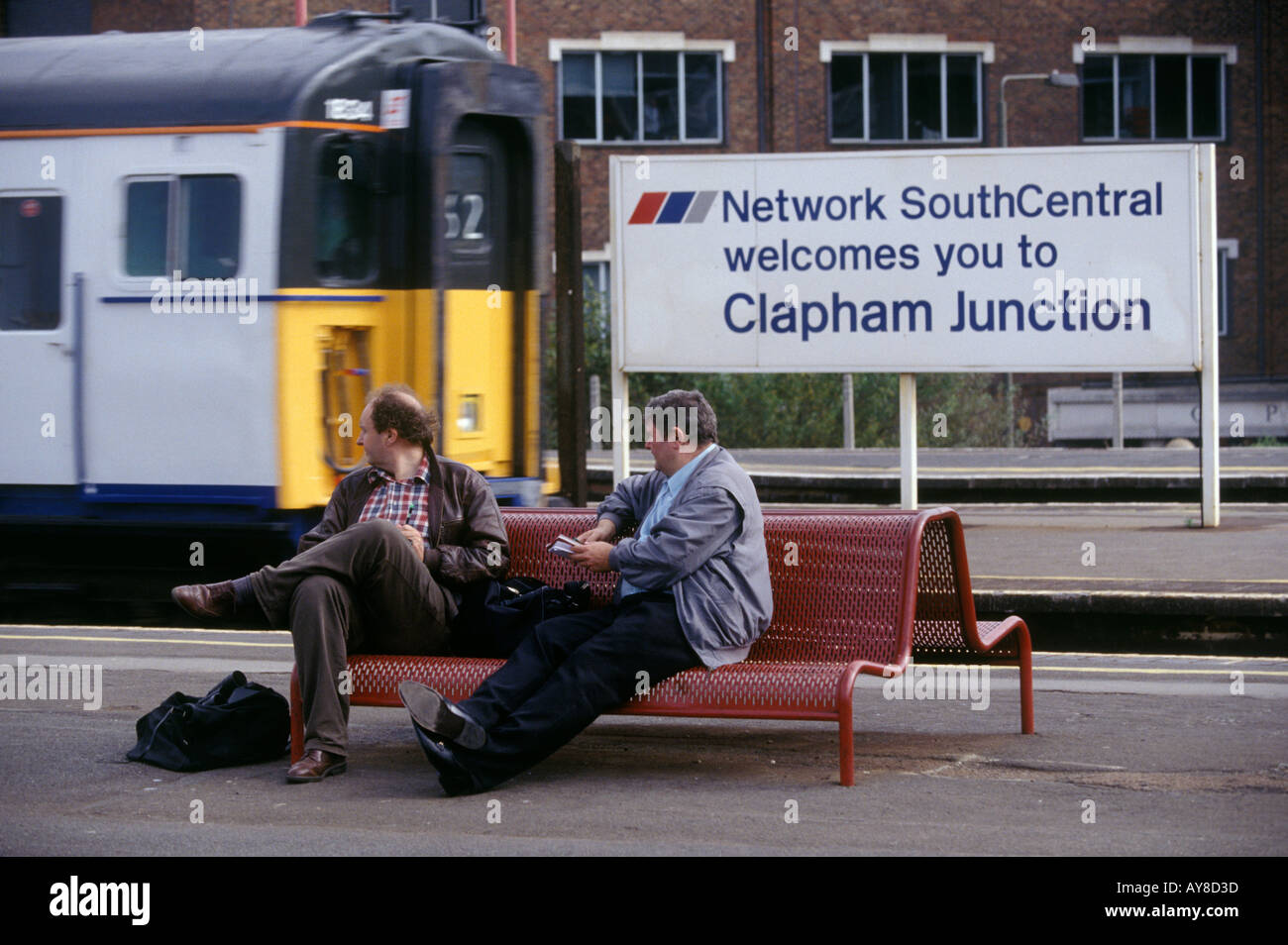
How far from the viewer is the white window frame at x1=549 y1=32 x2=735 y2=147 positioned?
31484 mm

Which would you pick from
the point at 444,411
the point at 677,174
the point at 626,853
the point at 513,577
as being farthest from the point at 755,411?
the point at 626,853

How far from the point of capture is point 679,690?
6.01 meters

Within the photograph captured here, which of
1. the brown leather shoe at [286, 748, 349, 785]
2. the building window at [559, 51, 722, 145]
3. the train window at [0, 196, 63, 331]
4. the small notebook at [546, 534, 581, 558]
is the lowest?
the brown leather shoe at [286, 748, 349, 785]

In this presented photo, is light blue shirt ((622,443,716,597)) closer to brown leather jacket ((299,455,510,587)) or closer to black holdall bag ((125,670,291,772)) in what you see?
brown leather jacket ((299,455,510,587))

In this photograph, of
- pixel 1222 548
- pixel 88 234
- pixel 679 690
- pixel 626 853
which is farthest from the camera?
pixel 1222 548

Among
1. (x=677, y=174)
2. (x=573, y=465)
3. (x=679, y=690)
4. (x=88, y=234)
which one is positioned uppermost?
(x=677, y=174)

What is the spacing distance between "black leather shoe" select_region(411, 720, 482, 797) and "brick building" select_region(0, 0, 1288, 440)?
25.5m

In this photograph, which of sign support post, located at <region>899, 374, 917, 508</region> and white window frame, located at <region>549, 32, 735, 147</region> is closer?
sign support post, located at <region>899, 374, 917, 508</region>

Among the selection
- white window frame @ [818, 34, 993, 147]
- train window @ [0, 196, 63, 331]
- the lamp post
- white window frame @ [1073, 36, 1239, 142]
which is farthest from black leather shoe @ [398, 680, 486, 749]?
white window frame @ [1073, 36, 1239, 142]

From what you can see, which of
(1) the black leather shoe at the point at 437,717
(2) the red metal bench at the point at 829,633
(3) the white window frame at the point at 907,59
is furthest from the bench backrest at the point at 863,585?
(3) the white window frame at the point at 907,59

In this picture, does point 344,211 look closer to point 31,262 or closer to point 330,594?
point 31,262

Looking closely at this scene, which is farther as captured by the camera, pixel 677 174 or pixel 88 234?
pixel 677 174

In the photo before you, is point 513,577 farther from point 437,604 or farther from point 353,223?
point 353,223

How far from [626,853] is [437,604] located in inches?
62.1
